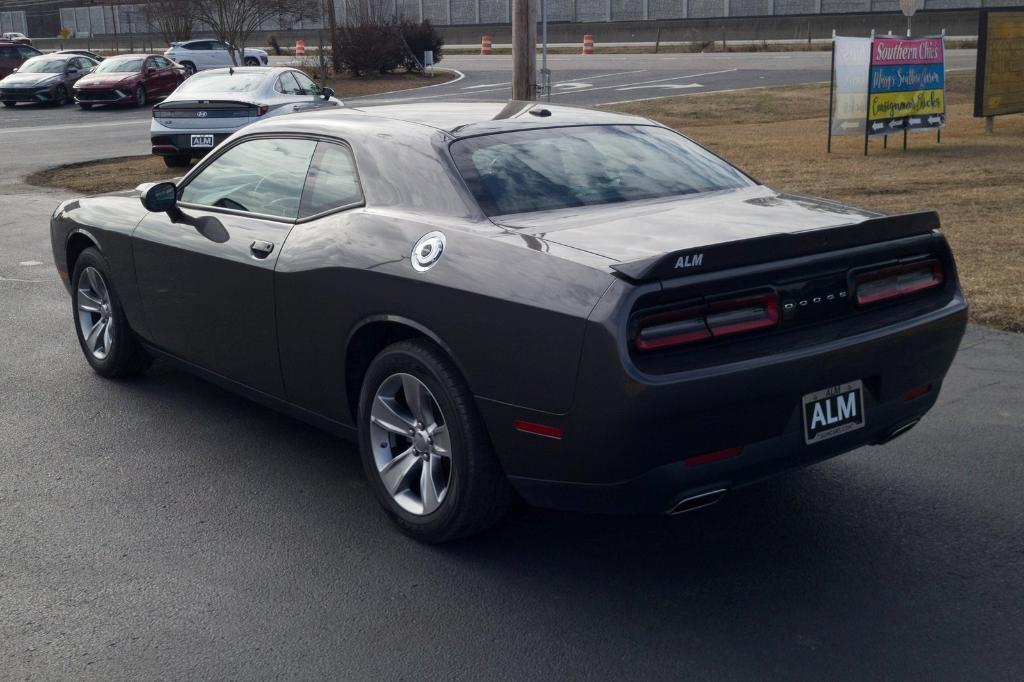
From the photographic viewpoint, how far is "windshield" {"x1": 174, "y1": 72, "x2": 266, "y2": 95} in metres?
17.7

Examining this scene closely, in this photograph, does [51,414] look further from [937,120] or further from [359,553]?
[937,120]

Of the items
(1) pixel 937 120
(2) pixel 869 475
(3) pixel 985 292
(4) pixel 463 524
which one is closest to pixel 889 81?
(1) pixel 937 120

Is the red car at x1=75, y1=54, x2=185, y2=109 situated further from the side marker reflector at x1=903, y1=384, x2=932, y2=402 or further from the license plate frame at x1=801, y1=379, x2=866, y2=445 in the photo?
the license plate frame at x1=801, y1=379, x2=866, y2=445

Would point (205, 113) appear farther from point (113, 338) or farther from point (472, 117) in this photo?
point (472, 117)

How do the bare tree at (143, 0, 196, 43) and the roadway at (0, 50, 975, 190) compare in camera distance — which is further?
the bare tree at (143, 0, 196, 43)

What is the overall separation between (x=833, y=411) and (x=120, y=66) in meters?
31.4

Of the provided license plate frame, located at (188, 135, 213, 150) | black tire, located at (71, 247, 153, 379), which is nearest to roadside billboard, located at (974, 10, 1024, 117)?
license plate frame, located at (188, 135, 213, 150)

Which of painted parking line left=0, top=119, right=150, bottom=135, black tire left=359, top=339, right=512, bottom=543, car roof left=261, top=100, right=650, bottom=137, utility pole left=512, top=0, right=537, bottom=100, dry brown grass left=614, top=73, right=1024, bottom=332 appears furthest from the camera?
painted parking line left=0, top=119, right=150, bottom=135

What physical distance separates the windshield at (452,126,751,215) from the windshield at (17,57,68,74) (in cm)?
3244

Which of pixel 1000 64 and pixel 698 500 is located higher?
pixel 1000 64

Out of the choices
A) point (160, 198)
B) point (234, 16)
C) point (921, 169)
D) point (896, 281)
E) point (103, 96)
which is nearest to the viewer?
point (896, 281)

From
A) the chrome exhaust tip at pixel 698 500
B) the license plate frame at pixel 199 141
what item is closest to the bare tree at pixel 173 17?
the license plate frame at pixel 199 141

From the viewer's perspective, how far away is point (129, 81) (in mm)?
30969

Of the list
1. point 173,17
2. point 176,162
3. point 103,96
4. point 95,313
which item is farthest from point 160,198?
point 173,17
